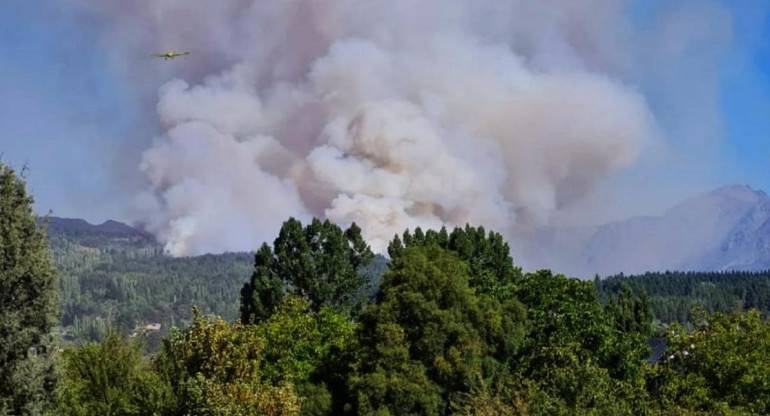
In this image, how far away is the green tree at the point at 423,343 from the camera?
36188 mm

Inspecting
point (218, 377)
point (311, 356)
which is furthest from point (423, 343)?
point (218, 377)

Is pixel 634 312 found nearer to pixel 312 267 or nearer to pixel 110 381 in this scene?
pixel 312 267

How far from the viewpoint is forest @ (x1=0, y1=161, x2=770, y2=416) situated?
19344mm

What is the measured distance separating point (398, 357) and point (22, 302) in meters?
20.5

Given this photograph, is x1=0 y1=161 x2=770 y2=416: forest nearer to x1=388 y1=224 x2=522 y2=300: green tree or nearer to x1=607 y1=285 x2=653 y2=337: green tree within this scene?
x1=388 y1=224 x2=522 y2=300: green tree

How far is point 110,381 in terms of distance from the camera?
35.4 meters

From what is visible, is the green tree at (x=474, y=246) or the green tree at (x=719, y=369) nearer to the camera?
the green tree at (x=719, y=369)

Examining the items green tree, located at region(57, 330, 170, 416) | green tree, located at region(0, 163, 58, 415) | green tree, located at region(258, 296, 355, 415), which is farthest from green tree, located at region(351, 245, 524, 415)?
green tree, located at region(0, 163, 58, 415)

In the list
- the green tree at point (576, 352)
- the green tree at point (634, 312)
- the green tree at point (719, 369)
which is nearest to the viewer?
the green tree at point (576, 352)

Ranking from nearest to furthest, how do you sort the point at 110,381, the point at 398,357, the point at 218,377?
Result: the point at 218,377 < the point at 110,381 < the point at 398,357

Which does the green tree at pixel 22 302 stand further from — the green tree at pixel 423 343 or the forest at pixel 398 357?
the green tree at pixel 423 343

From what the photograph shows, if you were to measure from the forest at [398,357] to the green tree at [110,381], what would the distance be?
0.34 ft

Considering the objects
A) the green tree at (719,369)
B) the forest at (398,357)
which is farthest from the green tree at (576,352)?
the green tree at (719,369)

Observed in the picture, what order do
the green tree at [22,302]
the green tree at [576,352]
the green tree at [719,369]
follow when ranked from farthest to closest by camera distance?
the green tree at [719,369]
the green tree at [576,352]
the green tree at [22,302]
